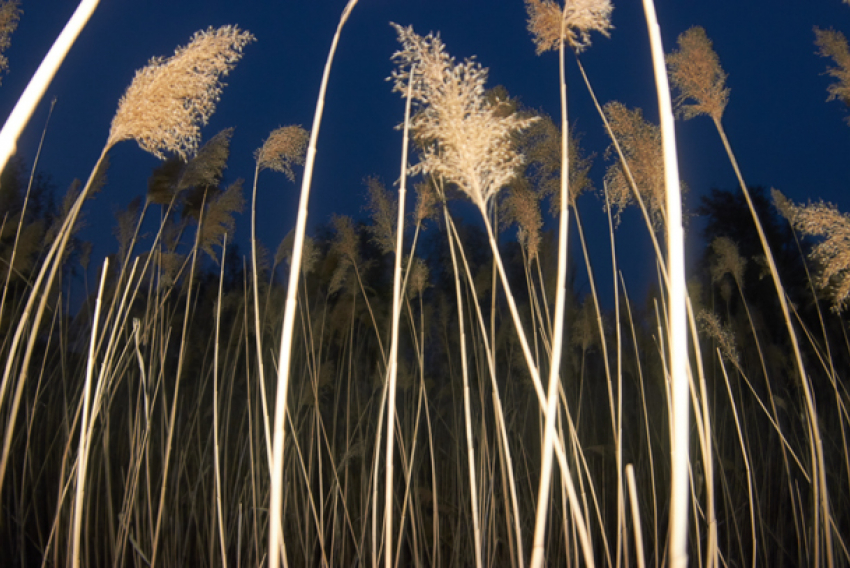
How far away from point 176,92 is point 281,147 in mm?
616

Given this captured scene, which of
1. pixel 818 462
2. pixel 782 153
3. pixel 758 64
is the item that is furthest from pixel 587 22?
pixel 782 153

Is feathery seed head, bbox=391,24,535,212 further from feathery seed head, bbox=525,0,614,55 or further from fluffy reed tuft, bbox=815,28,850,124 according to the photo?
fluffy reed tuft, bbox=815,28,850,124

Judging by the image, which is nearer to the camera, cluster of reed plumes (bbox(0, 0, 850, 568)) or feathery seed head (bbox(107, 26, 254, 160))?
cluster of reed plumes (bbox(0, 0, 850, 568))

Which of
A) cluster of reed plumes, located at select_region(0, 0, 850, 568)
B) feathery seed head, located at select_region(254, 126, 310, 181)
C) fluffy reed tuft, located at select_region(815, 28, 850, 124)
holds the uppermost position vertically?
fluffy reed tuft, located at select_region(815, 28, 850, 124)

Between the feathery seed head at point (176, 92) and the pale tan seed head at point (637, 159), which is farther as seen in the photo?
the pale tan seed head at point (637, 159)

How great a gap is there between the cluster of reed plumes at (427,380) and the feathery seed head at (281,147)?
1cm

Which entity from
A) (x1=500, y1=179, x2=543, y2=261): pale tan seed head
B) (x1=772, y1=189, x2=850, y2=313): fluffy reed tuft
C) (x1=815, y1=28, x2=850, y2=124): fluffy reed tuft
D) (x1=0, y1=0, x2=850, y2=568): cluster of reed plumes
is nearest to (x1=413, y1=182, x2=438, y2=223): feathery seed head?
(x1=0, y1=0, x2=850, y2=568): cluster of reed plumes

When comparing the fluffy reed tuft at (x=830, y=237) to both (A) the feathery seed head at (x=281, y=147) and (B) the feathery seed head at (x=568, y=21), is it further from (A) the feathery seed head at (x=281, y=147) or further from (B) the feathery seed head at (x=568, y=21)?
(A) the feathery seed head at (x=281, y=147)

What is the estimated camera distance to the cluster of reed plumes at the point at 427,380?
43.4 inches

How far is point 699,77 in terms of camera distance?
180 cm

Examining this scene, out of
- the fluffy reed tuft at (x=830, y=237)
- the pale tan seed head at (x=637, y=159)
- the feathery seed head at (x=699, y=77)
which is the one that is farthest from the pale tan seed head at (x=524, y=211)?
the fluffy reed tuft at (x=830, y=237)

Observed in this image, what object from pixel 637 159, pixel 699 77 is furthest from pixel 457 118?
pixel 699 77

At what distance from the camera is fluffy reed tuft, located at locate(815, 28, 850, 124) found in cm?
178

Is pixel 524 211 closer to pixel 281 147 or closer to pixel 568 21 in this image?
pixel 568 21
